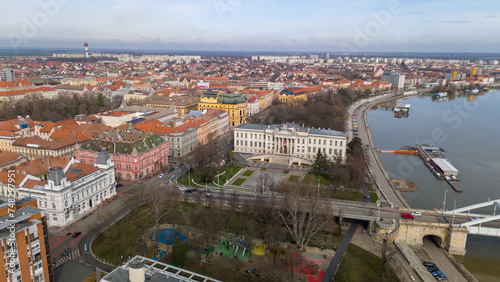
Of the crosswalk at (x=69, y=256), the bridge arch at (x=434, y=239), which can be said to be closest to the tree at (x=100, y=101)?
the crosswalk at (x=69, y=256)

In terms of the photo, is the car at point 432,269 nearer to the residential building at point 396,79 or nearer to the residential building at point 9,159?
the residential building at point 9,159

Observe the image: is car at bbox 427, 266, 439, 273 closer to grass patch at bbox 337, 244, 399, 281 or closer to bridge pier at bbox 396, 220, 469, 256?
grass patch at bbox 337, 244, 399, 281

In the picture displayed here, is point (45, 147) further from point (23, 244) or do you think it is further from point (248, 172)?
point (23, 244)

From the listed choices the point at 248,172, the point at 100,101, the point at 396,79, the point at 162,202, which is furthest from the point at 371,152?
the point at 396,79

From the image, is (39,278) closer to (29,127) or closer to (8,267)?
(8,267)

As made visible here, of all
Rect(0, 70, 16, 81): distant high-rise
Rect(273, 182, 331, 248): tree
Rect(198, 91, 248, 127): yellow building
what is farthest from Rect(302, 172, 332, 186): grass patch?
Rect(0, 70, 16, 81): distant high-rise

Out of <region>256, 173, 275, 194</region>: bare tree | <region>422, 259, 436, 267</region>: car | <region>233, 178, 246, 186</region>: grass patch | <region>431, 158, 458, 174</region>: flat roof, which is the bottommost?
<region>422, 259, 436, 267</region>: car

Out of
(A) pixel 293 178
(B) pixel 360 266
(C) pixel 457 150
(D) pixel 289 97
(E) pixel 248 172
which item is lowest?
(B) pixel 360 266

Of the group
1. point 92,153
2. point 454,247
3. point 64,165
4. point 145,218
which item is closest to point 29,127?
point 92,153
